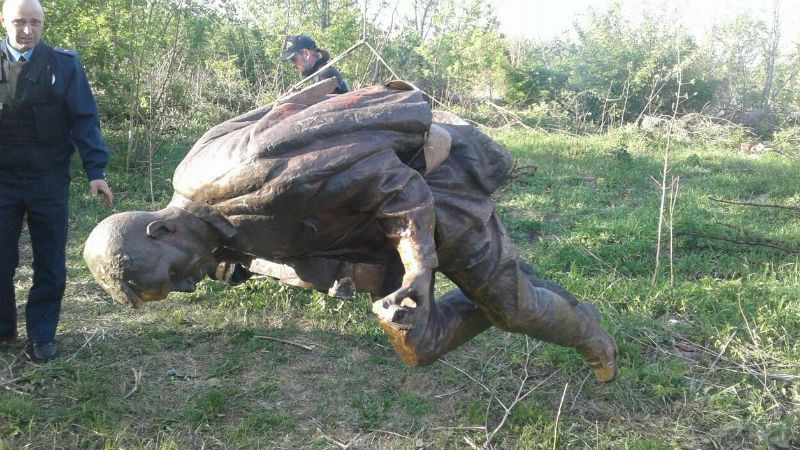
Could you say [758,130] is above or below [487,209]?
below

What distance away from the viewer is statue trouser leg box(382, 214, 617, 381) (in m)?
2.58

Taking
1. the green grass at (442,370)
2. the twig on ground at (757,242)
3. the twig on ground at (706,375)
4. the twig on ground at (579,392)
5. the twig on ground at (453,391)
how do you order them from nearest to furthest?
1. the green grass at (442,370)
2. the twig on ground at (706,375)
3. the twig on ground at (579,392)
4. the twig on ground at (453,391)
5. the twig on ground at (757,242)

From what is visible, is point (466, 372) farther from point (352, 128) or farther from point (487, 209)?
point (352, 128)

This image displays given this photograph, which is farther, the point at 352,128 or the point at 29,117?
the point at 29,117

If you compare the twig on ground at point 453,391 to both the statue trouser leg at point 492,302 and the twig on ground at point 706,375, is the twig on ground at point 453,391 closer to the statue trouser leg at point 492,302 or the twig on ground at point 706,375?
the statue trouser leg at point 492,302

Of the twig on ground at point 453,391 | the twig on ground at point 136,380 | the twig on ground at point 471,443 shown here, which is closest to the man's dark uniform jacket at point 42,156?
the twig on ground at point 136,380

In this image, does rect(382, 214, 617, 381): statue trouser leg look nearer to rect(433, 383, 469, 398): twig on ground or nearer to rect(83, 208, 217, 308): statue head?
rect(83, 208, 217, 308): statue head

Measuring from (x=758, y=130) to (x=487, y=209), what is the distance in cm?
1215

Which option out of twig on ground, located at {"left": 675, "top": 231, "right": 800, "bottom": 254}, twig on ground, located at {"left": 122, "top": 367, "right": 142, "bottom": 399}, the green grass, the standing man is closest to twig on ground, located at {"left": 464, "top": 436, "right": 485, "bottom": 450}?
the green grass

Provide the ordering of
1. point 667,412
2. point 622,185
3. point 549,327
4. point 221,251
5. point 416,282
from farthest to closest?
point 622,185
point 667,412
point 549,327
point 221,251
point 416,282

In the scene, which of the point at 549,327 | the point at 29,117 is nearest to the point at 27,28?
the point at 29,117

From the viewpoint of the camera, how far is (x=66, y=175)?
4.11 meters

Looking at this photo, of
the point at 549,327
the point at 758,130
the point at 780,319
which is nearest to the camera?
the point at 549,327

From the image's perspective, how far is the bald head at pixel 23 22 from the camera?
12.1 feet
